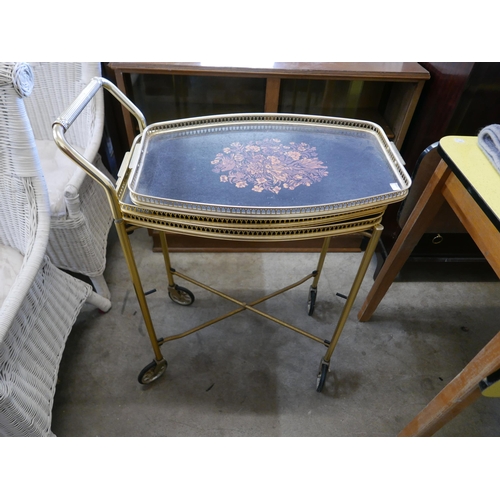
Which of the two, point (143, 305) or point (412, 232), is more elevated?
point (412, 232)

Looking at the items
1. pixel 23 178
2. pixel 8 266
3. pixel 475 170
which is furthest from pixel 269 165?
pixel 8 266

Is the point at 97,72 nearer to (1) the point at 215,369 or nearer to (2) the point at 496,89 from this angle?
(1) the point at 215,369

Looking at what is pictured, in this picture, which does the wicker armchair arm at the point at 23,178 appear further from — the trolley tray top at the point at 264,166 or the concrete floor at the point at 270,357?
the concrete floor at the point at 270,357

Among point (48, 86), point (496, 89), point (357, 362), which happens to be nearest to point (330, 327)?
point (357, 362)

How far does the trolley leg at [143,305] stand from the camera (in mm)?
856

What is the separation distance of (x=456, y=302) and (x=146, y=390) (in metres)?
1.34

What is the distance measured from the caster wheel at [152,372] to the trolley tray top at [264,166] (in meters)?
0.67

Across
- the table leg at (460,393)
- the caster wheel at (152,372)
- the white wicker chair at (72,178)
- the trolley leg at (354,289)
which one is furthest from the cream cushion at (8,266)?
the table leg at (460,393)

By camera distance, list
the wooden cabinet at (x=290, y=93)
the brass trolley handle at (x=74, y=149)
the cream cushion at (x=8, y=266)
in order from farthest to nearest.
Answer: the wooden cabinet at (x=290, y=93)
the cream cushion at (x=8, y=266)
the brass trolley handle at (x=74, y=149)

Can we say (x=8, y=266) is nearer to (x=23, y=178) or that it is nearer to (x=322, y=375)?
(x=23, y=178)

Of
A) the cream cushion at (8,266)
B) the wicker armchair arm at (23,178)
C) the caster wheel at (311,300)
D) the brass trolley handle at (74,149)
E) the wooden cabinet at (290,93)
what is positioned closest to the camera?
the brass trolley handle at (74,149)

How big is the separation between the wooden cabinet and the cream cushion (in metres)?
0.61

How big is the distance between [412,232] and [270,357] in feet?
2.18

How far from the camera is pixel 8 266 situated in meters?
1.02
